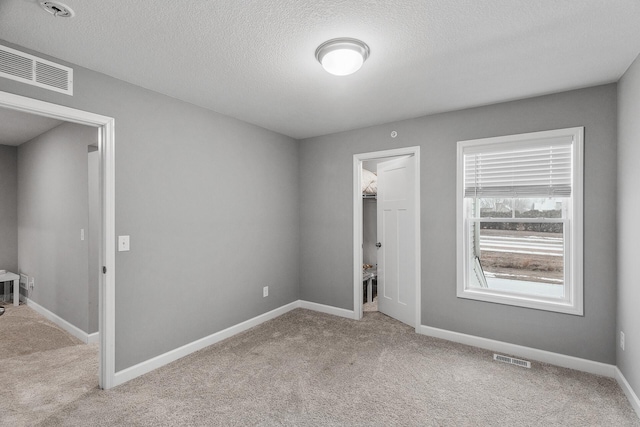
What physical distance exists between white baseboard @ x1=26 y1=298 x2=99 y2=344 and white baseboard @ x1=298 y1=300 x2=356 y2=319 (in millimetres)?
2411

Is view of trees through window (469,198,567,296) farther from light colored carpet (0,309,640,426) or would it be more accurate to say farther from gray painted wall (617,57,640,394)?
light colored carpet (0,309,640,426)

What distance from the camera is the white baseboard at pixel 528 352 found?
2.65m

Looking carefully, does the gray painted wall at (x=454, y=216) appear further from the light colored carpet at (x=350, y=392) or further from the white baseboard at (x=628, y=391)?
the light colored carpet at (x=350, y=392)

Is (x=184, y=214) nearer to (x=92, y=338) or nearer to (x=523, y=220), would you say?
(x=92, y=338)

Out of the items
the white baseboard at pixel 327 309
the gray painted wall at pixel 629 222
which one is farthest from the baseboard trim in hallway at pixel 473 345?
the white baseboard at pixel 327 309

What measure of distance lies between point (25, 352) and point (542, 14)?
4.85 meters

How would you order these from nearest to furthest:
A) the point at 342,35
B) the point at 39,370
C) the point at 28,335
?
1. the point at 342,35
2. the point at 39,370
3. the point at 28,335

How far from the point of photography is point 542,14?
1.72 metres

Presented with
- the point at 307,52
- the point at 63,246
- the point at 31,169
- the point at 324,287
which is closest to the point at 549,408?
the point at 324,287

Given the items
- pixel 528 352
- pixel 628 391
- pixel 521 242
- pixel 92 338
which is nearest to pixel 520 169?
pixel 521 242

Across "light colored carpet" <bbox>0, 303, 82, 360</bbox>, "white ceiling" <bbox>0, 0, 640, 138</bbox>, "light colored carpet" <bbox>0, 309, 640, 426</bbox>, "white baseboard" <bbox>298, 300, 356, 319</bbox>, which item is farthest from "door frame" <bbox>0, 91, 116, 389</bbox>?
"white baseboard" <bbox>298, 300, 356, 319</bbox>

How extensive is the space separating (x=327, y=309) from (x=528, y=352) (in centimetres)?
225

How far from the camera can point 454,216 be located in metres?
3.31

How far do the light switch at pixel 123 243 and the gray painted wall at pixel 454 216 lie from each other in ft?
7.66
